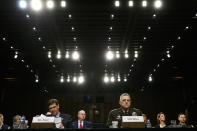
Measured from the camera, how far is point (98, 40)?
13.8m

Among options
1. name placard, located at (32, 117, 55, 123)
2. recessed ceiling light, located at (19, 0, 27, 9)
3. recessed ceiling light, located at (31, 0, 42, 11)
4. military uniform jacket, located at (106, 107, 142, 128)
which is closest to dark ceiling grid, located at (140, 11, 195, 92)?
recessed ceiling light, located at (31, 0, 42, 11)

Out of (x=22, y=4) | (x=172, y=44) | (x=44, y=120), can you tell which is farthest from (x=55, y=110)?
(x=172, y=44)

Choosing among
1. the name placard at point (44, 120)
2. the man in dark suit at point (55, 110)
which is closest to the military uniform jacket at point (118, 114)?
the man in dark suit at point (55, 110)

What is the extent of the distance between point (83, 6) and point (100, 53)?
5117mm

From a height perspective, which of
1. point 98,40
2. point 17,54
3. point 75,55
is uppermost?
point 98,40

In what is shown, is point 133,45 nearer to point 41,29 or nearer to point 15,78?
point 41,29

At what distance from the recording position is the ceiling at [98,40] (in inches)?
434

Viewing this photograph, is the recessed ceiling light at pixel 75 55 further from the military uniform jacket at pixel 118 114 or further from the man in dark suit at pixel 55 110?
the military uniform jacket at pixel 118 114

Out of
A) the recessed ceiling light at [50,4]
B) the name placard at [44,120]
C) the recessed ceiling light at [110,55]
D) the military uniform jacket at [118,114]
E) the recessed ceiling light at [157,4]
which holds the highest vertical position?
the recessed ceiling light at [50,4]

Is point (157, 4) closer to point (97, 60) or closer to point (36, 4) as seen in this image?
point (36, 4)

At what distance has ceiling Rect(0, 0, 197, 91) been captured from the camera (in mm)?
11023

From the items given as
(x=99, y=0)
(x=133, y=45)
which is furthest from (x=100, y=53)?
(x=99, y=0)

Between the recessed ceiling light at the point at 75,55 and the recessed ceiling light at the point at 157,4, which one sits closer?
the recessed ceiling light at the point at 157,4

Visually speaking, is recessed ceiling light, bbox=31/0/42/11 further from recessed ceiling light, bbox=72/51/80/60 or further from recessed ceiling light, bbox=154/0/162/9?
recessed ceiling light, bbox=72/51/80/60
